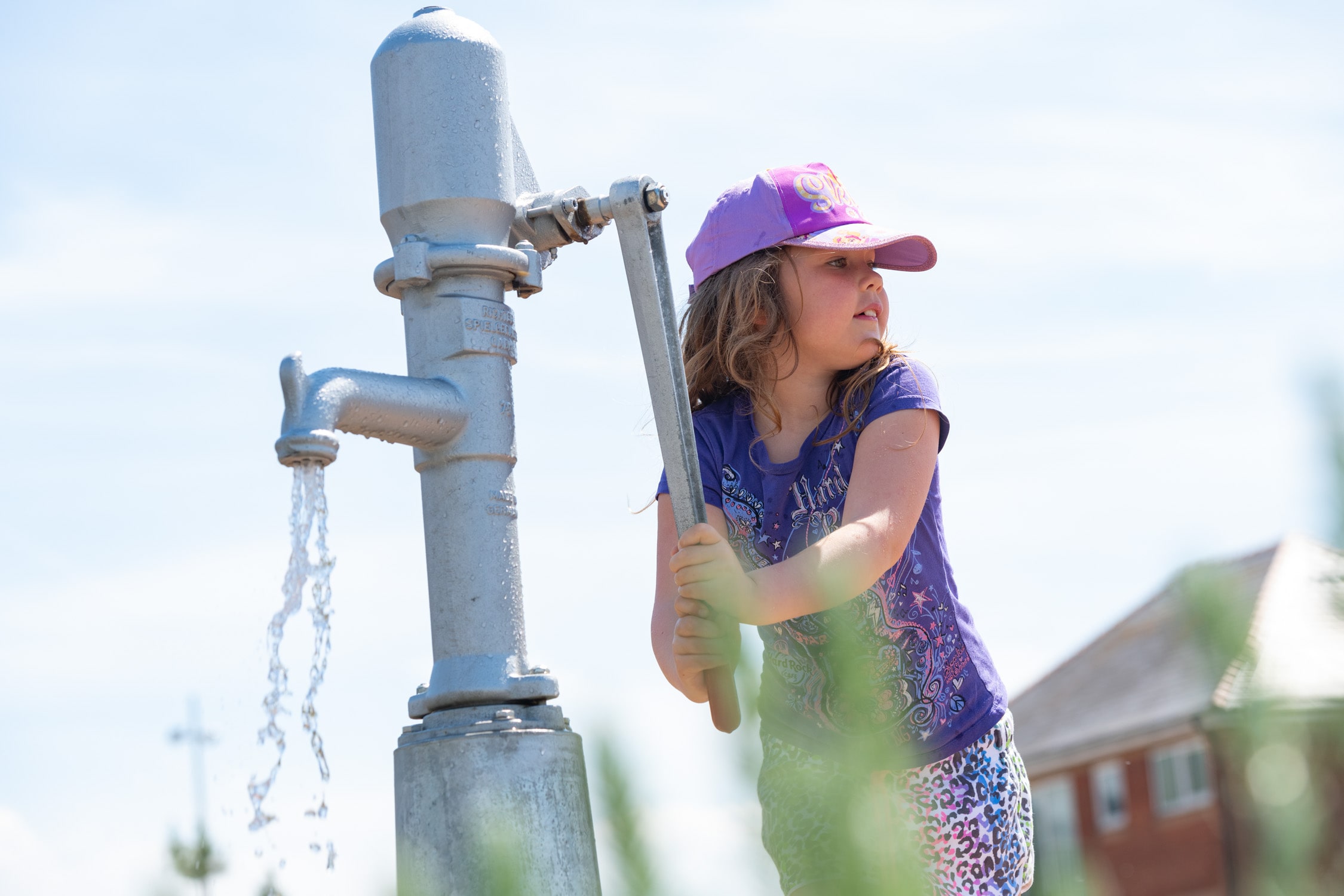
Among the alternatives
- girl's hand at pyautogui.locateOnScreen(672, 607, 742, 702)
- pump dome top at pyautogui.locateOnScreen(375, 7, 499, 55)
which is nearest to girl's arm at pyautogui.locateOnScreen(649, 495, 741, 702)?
girl's hand at pyautogui.locateOnScreen(672, 607, 742, 702)

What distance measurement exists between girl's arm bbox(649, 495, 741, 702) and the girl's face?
335 mm

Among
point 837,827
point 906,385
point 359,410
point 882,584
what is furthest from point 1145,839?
point 837,827

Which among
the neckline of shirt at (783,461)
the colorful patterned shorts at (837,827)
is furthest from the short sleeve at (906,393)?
the colorful patterned shorts at (837,827)

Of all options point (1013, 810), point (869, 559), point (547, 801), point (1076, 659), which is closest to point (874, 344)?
point (869, 559)

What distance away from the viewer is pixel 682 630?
1894 mm

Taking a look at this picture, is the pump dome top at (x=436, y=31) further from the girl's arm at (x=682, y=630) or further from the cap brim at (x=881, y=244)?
the girl's arm at (x=682, y=630)

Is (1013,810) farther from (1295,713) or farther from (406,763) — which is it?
(1295,713)

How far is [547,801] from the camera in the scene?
1.93 m

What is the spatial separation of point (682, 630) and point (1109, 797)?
2753 cm

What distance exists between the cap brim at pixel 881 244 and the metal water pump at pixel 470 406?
44 cm

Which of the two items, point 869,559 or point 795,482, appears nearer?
point 869,559

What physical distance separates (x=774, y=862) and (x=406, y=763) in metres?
1.44

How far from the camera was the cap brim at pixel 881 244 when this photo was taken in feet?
8.22

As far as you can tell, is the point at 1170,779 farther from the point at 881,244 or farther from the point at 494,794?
the point at 494,794
